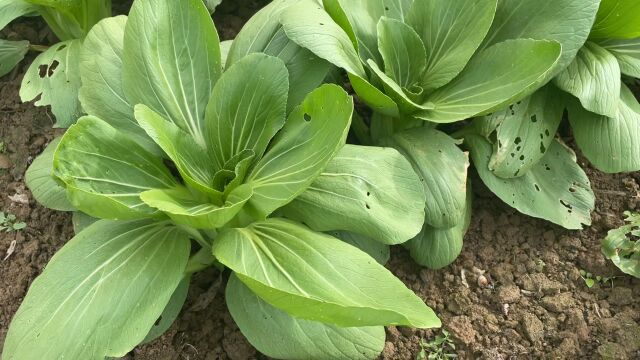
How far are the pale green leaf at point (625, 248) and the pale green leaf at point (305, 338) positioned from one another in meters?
1.08

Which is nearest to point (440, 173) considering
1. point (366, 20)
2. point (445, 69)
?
point (445, 69)

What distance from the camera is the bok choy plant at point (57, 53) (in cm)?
237

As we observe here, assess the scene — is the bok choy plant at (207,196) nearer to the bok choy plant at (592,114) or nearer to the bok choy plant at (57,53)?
the bok choy plant at (57,53)

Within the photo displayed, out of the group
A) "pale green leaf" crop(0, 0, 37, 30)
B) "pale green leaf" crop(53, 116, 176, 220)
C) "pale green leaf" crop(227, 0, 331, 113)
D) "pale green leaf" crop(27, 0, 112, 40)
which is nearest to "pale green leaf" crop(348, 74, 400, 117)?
"pale green leaf" crop(227, 0, 331, 113)

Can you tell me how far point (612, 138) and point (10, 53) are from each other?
8.51 feet

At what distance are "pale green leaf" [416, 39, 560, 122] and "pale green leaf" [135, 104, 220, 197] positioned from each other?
0.80 meters

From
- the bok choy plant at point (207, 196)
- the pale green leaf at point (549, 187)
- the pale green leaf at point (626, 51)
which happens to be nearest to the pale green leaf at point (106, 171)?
the bok choy plant at point (207, 196)

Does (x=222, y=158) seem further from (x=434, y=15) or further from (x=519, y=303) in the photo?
(x=519, y=303)

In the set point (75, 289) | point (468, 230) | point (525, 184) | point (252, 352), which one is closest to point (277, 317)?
point (252, 352)

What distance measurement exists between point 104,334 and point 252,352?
Result: 0.60 m

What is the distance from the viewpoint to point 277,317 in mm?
1930

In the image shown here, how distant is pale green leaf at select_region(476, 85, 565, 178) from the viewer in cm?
234

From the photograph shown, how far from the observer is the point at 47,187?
6.92 ft

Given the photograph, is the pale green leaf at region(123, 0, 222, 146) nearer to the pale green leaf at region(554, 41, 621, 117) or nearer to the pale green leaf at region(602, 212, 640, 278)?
the pale green leaf at region(554, 41, 621, 117)
